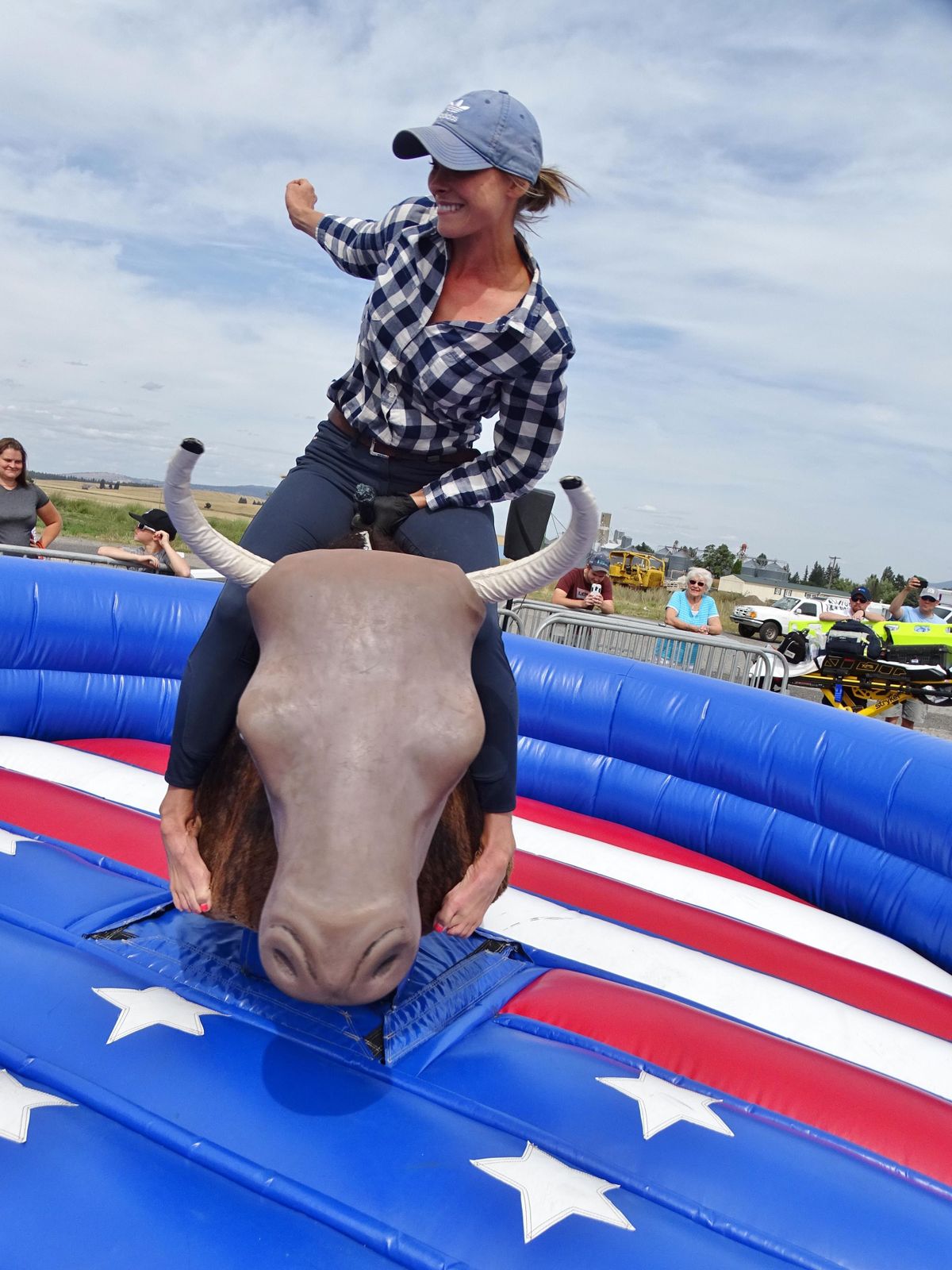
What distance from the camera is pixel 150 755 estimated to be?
4.79m

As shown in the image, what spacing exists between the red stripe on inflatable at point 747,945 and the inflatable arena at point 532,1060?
0.05ft

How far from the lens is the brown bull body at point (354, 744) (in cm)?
151

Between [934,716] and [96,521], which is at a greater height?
[934,716]

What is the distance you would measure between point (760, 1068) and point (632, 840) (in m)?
2.16

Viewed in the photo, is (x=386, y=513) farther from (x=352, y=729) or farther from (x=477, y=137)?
(x=477, y=137)

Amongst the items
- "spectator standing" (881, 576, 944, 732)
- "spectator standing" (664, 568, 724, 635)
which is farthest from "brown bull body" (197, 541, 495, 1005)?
"spectator standing" (881, 576, 944, 732)

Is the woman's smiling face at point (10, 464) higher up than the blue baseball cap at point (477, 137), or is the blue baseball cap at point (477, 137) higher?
the blue baseball cap at point (477, 137)

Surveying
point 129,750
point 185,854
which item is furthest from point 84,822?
point 129,750

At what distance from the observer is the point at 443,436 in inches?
92.7

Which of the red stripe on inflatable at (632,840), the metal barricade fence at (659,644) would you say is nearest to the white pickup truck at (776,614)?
the metal barricade fence at (659,644)

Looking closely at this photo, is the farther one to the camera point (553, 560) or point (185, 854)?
point (185, 854)

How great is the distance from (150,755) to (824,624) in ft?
53.2

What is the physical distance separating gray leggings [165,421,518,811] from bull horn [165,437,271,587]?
171 mm

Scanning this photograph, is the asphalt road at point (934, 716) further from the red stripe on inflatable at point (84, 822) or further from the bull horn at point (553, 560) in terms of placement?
the bull horn at point (553, 560)
